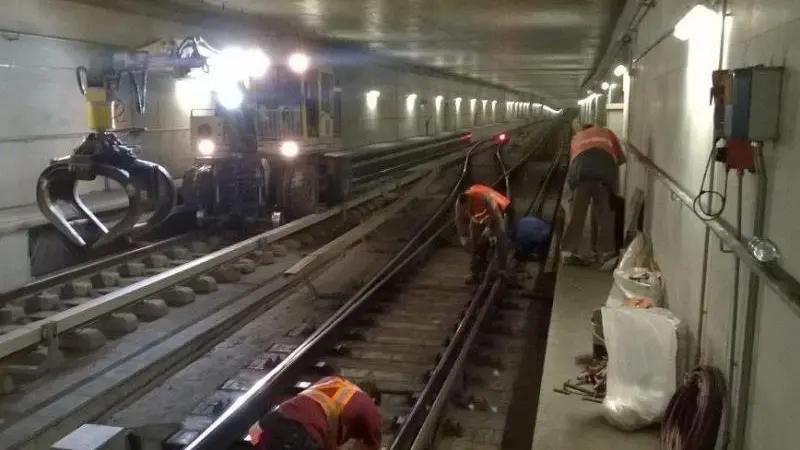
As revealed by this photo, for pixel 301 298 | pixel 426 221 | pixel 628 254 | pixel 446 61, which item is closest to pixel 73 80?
pixel 301 298

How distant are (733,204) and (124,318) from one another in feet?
20.2

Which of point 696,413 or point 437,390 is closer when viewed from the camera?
point 696,413

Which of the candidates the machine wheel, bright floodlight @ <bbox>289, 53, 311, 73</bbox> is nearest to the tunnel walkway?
the machine wheel

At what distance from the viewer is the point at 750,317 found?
343 centimetres

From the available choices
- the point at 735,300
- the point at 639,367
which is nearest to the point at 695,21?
the point at 735,300

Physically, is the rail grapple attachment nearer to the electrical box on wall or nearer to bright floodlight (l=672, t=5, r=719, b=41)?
bright floodlight (l=672, t=5, r=719, b=41)

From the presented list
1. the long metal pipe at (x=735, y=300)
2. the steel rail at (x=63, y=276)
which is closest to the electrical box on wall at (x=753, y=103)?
the long metal pipe at (x=735, y=300)

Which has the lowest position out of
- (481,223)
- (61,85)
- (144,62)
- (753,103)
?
(481,223)

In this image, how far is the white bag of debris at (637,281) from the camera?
6.55 m

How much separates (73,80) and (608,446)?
10.0m

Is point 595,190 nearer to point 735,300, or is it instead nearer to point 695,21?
point 695,21

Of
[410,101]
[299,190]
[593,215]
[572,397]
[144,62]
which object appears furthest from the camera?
[410,101]

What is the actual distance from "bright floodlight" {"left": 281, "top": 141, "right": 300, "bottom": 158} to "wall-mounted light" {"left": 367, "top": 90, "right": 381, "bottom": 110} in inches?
404

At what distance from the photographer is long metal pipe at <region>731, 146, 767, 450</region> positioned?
3.35 meters
